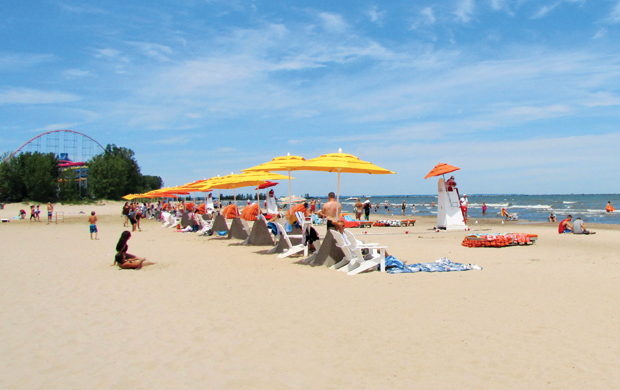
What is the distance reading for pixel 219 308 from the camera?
5.30m

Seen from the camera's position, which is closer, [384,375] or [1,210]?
[384,375]

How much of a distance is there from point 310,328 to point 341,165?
16.3 feet

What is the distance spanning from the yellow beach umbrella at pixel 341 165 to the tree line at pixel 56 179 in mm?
54253

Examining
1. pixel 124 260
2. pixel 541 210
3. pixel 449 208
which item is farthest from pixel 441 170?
pixel 541 210

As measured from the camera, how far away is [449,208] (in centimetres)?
1681

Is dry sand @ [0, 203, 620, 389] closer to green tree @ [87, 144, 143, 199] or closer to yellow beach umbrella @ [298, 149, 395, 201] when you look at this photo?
yellow beach umbrella @ [298, 149, 395, 201]

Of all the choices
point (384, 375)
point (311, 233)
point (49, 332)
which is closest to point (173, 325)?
point (49, 332)

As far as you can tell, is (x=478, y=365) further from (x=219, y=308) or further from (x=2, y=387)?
(x=2, y=387)

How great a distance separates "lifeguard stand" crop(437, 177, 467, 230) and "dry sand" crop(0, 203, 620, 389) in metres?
8.60

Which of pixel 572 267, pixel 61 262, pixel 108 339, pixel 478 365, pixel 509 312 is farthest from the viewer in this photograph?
pixel 61 262

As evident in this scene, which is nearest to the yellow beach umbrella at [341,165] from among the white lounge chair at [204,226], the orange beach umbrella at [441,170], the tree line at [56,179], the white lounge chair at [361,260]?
the white lounge chair at [361,260]

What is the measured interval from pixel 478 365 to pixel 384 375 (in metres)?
0.81

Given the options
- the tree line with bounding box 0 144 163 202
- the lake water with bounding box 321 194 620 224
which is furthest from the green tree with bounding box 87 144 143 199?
the lake water with bounding box 321 194 620 224

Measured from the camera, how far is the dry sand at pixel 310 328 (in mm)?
3295
